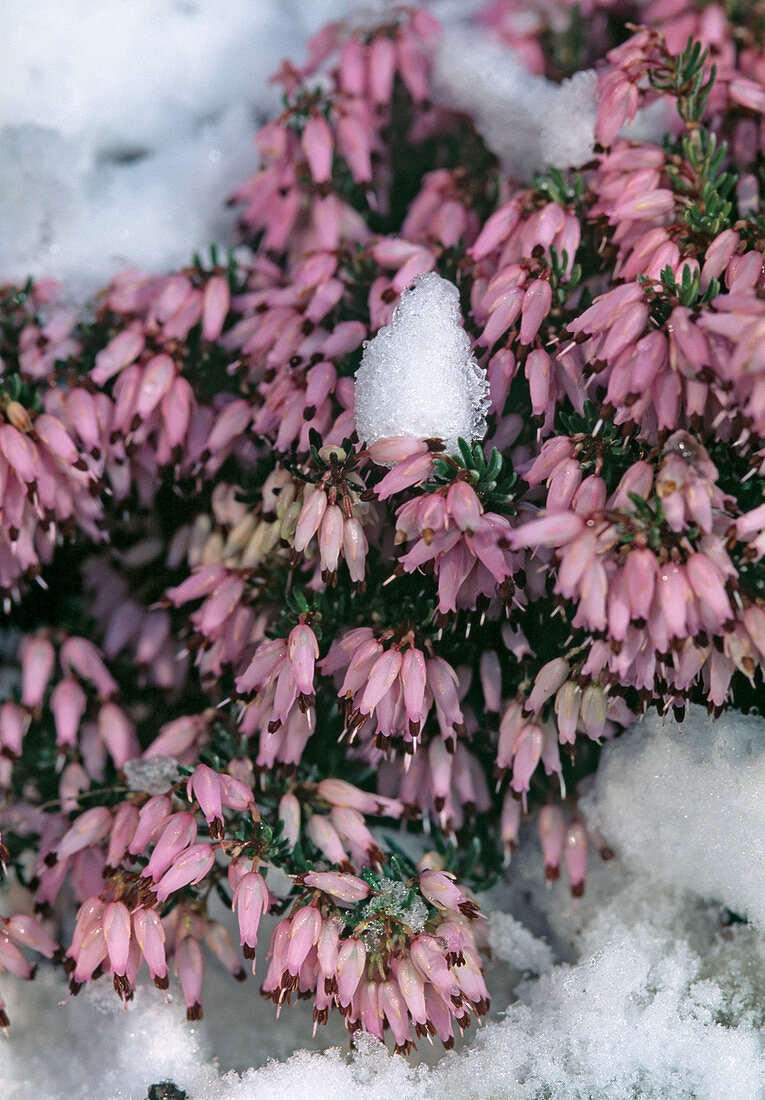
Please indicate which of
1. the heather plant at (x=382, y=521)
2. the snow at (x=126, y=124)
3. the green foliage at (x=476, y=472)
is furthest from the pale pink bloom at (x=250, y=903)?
the snow at (x=126, y=124)

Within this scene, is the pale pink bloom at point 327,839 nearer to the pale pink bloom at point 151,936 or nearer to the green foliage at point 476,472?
the pale pink bloom at point 151,936

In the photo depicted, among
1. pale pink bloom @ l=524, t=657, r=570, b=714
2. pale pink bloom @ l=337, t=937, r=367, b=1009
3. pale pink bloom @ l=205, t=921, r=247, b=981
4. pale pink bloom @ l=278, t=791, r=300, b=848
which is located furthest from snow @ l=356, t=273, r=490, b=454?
pale pink bloom @ l=205, t=921, r=247, b=981

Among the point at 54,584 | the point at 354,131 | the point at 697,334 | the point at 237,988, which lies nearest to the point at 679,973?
the point at 237,988

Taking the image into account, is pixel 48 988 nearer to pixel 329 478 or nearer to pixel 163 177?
pixel 329 478

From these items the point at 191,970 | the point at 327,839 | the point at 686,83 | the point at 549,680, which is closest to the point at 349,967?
the point at 327,839

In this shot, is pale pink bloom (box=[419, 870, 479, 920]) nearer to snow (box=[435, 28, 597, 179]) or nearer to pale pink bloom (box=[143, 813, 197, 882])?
pale pink bloom (box=[143, 813, 197, 882])

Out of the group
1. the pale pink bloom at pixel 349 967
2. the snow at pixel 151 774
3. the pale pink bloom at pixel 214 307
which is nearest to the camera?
the pale pink bloom at pixel 349 967
